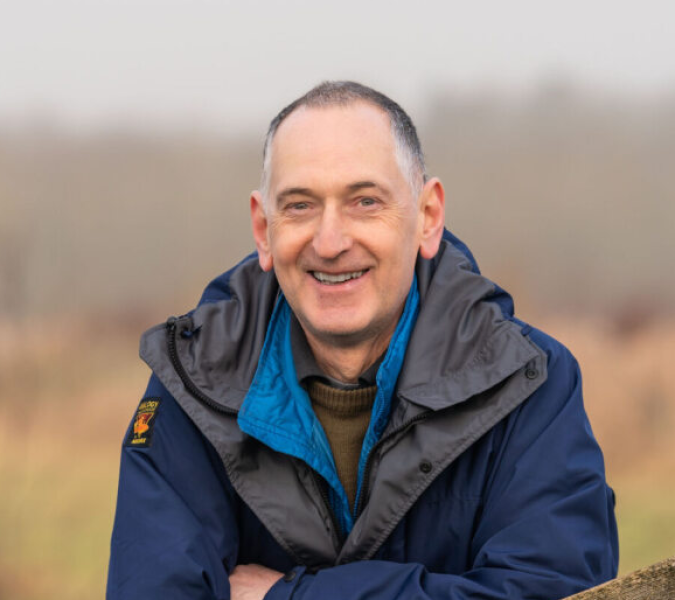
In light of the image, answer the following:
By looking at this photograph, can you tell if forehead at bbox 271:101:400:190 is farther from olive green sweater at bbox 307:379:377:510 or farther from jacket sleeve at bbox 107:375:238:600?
jacket sleeve at bbox 107:375:238:600

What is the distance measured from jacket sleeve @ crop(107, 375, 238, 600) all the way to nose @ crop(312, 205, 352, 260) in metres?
0.54

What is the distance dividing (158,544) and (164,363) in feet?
1.40

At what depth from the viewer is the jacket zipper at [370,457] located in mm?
2205

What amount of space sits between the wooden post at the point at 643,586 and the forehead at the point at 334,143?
1.10 metres

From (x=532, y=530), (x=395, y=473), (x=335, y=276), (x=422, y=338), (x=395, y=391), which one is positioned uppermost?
(x=335, y=276)

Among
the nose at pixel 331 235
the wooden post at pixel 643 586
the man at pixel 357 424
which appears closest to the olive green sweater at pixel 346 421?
the man at pixel 357 424

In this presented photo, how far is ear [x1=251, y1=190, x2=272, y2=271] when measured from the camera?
2.45m

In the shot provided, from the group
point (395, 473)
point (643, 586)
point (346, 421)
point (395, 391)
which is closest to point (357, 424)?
point (346, 421)

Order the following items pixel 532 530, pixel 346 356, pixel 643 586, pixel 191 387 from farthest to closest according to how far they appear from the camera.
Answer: pixel 346 356, pixel 191 387, pixel 532 530, pixel 643 586

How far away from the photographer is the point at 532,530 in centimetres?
210

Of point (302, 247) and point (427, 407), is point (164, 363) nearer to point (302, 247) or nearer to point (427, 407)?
point (302, 247)

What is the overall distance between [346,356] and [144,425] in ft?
1.72

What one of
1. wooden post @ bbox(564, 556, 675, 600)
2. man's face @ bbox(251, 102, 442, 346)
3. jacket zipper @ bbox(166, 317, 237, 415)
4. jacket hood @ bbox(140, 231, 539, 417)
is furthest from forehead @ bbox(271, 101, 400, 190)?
wooden post @ bbox(564, 556, 675, 600)

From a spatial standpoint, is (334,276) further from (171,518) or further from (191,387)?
(171,518)
